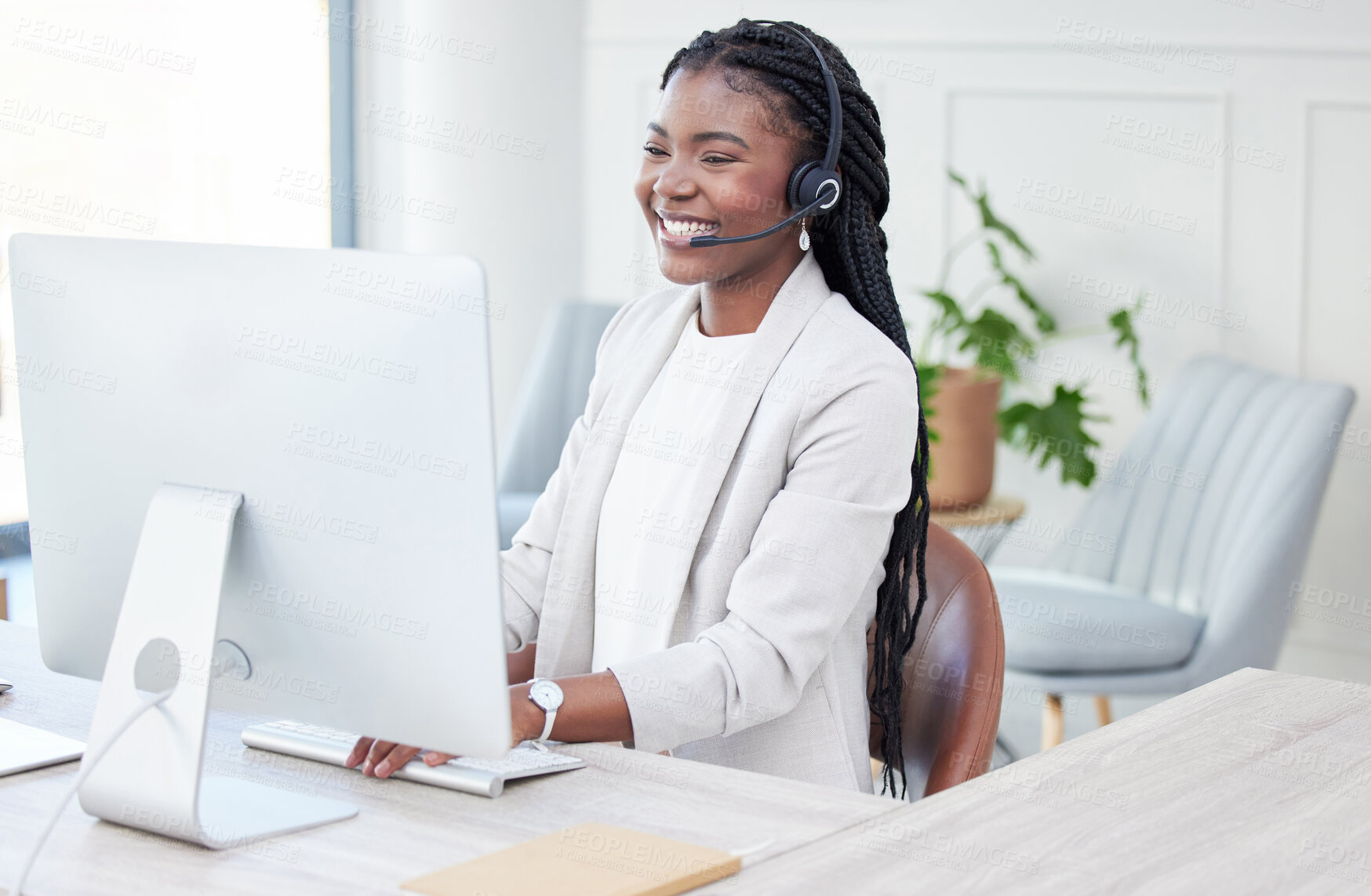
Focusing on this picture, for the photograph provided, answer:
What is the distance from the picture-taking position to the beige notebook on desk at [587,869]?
89cm

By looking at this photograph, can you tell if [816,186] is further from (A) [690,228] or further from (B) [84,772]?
(B) [84,772]

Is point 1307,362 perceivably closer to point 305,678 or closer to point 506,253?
point 506,253

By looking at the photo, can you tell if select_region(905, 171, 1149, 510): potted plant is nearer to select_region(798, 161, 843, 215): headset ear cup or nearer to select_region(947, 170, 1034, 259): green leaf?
select_region(947, 170, 1034, 259): green leaf

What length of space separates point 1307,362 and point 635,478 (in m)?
2.17

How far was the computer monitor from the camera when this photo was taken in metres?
0.95

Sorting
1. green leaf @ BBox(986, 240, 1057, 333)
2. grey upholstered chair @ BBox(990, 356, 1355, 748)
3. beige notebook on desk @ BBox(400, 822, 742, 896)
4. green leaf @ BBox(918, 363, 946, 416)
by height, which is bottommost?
grey upholstered chair @ BBox(990, 356, 1355, 748)

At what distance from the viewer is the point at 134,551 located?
108 centimetres

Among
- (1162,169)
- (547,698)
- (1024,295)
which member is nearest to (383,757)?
(547,698)

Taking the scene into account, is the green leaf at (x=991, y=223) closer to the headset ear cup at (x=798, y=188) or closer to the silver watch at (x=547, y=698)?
the headset ear cup at (x=798, y=188)

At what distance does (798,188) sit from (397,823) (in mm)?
772

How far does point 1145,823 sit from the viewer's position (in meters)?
1.03

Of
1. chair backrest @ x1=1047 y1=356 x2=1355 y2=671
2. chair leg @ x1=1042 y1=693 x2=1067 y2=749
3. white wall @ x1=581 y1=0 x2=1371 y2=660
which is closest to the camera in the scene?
chair backrest @ x1=1047 y1=356 x2=1355 y2=671

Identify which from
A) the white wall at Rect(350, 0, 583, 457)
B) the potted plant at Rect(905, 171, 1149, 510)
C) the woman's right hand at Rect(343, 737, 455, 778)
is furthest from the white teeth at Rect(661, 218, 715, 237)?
the white wall at Rect(350, 0, 583, 457)

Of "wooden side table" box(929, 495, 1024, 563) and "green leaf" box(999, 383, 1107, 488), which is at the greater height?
"green leaf" box(999, 383, 1107, 488)
